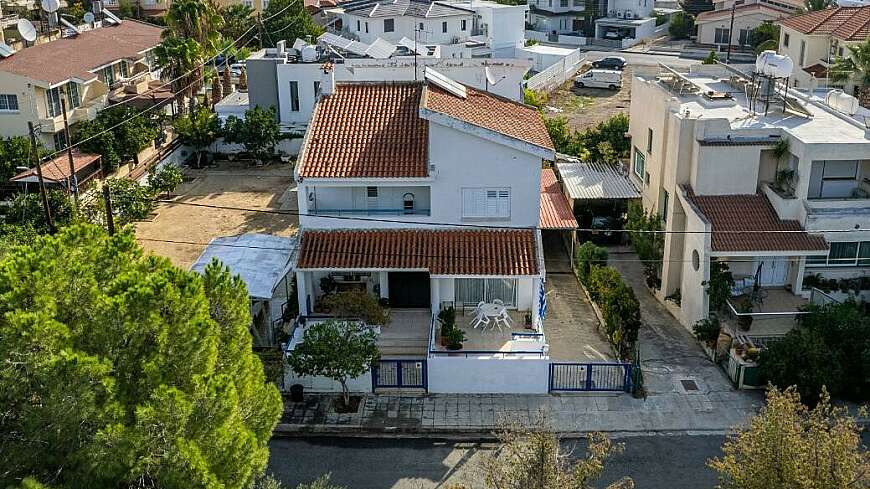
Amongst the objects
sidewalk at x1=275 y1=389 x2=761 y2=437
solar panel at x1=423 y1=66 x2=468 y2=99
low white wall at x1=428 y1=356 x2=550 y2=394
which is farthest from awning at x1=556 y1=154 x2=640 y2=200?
low white wall at x1=428 y1=356 x2=550 y2=394

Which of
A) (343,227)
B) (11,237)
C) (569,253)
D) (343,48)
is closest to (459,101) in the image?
(343,227)

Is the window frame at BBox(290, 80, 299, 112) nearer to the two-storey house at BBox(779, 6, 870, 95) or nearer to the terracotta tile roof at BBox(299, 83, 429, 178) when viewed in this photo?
the terracotta tile roof at BBox(299, 83, 429, 178)

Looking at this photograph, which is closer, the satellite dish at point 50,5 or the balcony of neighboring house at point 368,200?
the balcony of neighboring house at point 368,200

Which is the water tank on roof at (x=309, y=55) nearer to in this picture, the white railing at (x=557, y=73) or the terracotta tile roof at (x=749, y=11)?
the white railing at (x=557, y=73)

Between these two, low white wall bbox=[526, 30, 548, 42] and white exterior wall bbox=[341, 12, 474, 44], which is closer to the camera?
white exterior wall bbox=[341, 12, 474, 44]

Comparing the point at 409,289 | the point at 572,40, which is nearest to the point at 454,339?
the point at 409,289

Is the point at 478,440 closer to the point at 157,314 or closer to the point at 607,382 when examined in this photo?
the point at 607,382

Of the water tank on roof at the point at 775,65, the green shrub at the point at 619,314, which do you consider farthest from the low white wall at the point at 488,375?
the water tank on roof at the point at 775,65
